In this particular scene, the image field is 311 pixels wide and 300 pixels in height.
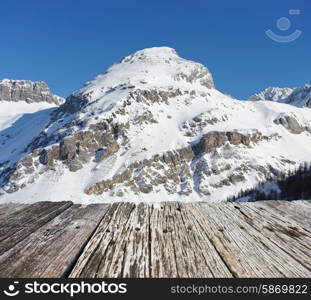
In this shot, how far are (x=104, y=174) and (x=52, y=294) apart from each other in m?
184

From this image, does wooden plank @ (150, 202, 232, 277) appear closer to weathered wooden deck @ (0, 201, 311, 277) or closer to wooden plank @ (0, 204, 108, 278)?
weathered wooden deck @ (0, 201, 311, 277)

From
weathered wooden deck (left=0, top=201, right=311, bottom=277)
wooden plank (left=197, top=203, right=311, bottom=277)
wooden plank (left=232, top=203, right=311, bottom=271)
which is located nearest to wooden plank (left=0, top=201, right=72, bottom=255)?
weathered wooden deck (left=0, top=201, right=311, bottom=277)

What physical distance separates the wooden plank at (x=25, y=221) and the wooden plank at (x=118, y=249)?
661 millimetres

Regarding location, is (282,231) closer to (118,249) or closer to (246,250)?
(246,250)

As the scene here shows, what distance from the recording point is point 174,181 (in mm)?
194625

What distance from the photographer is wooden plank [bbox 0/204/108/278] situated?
6.47ft

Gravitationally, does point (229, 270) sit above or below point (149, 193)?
above

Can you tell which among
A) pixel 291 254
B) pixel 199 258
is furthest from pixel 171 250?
pixel 291 254

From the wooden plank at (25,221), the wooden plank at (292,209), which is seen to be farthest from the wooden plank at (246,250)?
the wooden plank at (25,221)

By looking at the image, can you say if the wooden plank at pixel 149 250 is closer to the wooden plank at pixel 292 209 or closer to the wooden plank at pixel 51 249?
the wooden plank at pixel 51 249

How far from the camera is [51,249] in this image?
2352mm

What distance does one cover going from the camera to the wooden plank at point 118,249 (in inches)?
76.7

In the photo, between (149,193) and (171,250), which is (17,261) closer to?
(171,250)

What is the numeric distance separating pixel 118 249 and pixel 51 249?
1.74ft
